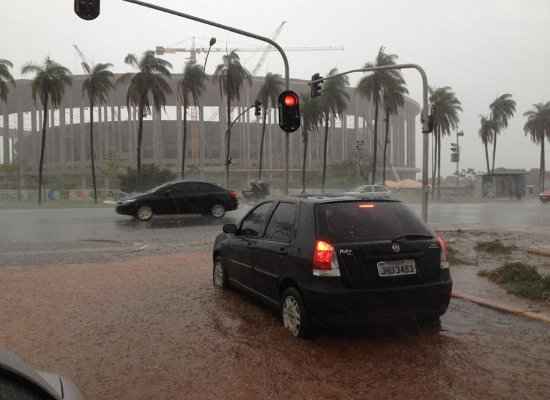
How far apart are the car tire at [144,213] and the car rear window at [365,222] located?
48.4ft

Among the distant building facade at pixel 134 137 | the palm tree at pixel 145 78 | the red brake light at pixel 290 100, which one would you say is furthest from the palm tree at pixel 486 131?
the red brake light at pixel 290 100

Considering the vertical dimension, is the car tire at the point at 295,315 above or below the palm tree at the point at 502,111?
below

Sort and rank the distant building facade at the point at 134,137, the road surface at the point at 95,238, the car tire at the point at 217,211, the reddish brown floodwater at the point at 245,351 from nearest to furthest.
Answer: the reddish brown floodwater at the point at 245,351, the road surface at the point at 95,238, the car tire at the point at 217,211, the distant building facade at the point at 134,137

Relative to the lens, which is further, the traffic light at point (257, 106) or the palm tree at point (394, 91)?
the palm tree at point (394, 91)

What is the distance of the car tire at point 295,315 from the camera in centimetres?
504

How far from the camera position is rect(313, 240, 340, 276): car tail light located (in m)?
4.85

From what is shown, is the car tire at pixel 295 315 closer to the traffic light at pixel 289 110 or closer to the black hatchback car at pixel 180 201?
the traffic light at pixel 289 110

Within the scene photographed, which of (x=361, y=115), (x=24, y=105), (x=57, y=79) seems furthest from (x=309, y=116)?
(x=24, y=105)

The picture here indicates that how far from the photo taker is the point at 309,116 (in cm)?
6438

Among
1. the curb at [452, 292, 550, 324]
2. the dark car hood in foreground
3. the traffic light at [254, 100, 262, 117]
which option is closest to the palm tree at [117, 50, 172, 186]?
the traffic light at [254, 100, 262, 117]

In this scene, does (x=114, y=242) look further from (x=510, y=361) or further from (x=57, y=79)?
(x=57, y=79)

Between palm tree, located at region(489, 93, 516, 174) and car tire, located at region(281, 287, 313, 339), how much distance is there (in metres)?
77.1

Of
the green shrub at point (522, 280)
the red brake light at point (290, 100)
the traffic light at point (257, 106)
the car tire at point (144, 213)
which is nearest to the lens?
the green shrub at point (522, 280)

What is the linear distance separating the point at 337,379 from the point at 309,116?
61456mm
